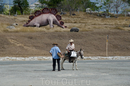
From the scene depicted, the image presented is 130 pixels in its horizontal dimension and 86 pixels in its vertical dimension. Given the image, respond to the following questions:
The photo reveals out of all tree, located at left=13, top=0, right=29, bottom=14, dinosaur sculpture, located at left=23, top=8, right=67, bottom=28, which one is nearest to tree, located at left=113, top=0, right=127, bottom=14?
tree, located at left=13, top=0, right=29, bottom=14

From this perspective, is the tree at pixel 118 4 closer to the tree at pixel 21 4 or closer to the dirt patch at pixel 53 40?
the tree at pixel 21 4

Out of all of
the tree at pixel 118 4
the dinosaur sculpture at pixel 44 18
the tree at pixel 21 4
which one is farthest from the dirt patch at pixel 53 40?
the tree at pixel 21 4

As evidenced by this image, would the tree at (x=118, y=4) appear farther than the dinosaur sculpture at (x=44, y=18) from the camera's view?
Yes

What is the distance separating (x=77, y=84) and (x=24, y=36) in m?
32.6

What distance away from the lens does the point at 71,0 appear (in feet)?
323

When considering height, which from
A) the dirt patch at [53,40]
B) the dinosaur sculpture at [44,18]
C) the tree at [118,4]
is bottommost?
the dirt patch at [53,40]

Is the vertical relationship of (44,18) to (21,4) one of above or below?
below

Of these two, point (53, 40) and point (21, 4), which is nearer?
point (53, 40)

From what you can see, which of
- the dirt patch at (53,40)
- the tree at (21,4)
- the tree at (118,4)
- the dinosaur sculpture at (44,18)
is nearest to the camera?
the dirt patch at (53,40)

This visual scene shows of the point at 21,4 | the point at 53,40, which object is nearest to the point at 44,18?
the point at 53,40

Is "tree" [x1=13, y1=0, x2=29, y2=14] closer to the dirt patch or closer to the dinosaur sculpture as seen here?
the dinosaur sculpture

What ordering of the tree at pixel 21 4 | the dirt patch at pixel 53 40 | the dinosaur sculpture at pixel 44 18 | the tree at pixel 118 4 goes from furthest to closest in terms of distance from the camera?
1. the tree at pixel 21 4
2. the tree at pixel 118 4
3. the dinosaur sculpture at pixel 44 18
4. the dirt patch at pixel 53 40

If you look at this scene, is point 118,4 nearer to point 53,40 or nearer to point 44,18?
point 44,18

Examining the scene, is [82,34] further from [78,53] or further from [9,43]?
[78,53]
